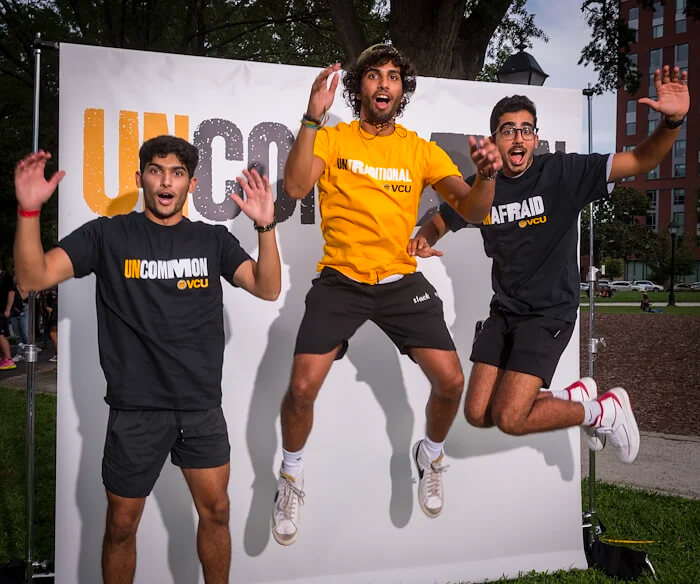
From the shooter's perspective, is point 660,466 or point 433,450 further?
point 660,466

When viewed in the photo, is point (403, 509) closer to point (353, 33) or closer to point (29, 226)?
point (29, 226)

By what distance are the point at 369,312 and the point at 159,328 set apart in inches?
44.8

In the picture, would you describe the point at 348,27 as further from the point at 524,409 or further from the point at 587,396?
the point at 524,409

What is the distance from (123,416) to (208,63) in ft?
7.14

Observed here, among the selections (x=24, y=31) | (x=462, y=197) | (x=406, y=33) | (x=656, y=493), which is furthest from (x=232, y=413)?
(x=24, y=31)

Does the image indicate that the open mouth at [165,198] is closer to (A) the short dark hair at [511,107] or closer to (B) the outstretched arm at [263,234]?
(B) the outstretched arm at [263,234]

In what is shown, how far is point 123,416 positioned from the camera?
309 cm

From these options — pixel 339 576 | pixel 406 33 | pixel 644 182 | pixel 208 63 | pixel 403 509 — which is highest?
pixel 644 182

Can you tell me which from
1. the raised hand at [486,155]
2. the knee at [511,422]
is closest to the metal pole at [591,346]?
the knee at [511,422]

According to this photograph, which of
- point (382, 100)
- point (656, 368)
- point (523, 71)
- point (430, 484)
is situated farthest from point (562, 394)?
point (656, 368)

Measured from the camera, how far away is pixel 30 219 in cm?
275

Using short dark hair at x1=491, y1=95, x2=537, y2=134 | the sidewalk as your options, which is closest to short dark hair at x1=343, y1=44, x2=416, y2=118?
short dark hair at x1=491, y1=95, x2=537, y2=134

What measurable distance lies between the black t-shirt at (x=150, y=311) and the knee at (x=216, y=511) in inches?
19.2

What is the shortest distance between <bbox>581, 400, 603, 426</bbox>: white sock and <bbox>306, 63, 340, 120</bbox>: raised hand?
7.96 ft
